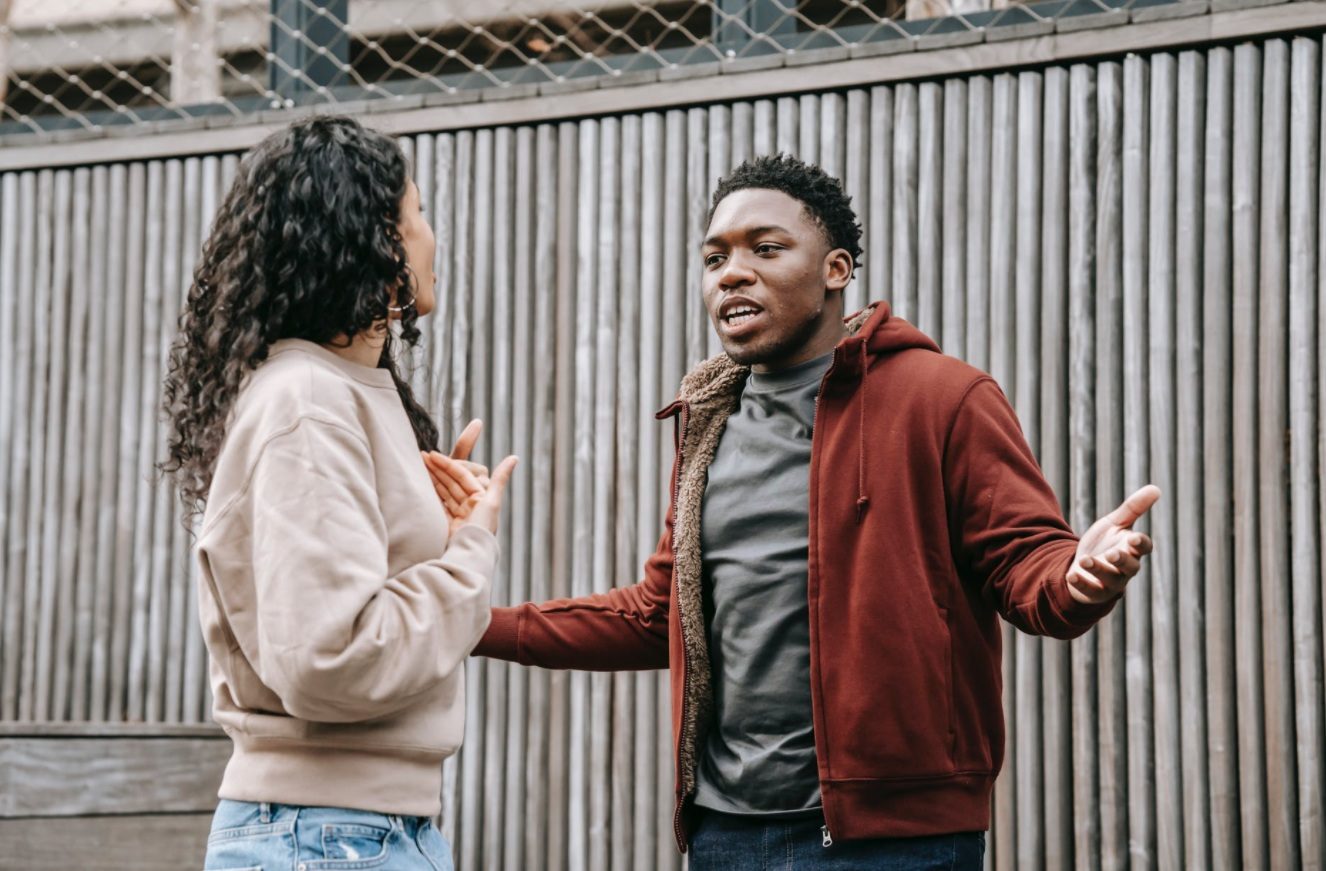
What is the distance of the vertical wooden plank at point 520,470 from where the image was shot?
15.2ft

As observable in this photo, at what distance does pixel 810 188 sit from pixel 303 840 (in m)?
1.60

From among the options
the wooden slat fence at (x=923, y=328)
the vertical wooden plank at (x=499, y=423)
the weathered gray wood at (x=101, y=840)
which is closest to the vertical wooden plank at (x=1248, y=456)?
the wooden slat fence at (x=923, y=328)

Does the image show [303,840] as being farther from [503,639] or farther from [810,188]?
[810,188]

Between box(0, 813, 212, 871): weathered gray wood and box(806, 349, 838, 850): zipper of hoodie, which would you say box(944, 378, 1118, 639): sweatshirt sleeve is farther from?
box(0, 813, 212, 871): weathered gray wood

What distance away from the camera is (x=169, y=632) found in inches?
197

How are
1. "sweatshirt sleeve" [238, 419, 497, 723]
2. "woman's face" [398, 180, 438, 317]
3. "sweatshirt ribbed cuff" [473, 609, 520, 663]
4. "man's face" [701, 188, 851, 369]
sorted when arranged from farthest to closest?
"sweatshirt ribbed cuff" [473, 609, 520, 663], "man's face" [701, 188, 851, 369], "woman's face" [398, 180, 438, 317], "sweatshirt sleeve" [238, 419, 497, 723]

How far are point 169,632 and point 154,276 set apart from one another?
4.14 ft

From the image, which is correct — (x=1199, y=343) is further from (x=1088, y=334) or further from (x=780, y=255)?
(x=780, y=255)

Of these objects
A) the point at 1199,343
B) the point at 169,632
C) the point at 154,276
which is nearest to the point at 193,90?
the point at 154,276

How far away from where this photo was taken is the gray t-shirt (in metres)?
2.58

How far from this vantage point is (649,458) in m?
4.62

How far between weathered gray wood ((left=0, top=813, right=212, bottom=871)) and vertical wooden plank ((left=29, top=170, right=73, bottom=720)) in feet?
4.12

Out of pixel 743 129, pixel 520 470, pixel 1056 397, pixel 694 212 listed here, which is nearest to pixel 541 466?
pixel 520 470

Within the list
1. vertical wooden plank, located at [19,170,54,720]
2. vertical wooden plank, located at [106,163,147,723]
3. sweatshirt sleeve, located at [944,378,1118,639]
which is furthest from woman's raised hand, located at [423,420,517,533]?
vertical wooden plank, located at [19,170,54,720]
